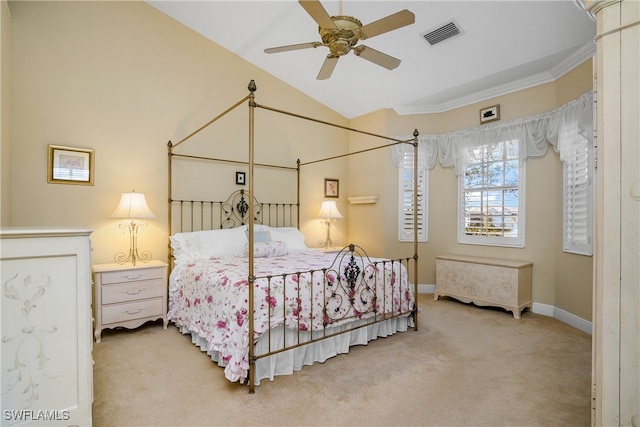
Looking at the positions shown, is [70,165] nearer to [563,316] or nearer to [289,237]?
[289,237]

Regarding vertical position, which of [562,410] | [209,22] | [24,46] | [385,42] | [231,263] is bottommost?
[562,410]

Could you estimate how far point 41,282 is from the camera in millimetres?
1453

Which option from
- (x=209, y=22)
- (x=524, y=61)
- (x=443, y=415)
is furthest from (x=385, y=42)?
(x=443, y=415)

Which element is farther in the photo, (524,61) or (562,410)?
(524,61)

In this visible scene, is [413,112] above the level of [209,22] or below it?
below

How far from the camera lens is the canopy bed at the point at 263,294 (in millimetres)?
2342

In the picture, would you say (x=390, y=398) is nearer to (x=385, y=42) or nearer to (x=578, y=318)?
(x=578, y=318)

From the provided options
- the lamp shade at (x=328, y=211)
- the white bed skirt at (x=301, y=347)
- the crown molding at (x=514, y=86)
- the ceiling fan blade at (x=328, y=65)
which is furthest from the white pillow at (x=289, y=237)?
the crown molding at (x=514, y=86)

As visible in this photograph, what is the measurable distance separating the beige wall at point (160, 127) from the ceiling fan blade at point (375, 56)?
2118mm

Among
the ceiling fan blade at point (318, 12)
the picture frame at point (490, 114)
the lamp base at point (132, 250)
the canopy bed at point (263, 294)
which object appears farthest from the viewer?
the picture frame at point (490, 114)

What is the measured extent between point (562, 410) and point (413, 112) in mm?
4046

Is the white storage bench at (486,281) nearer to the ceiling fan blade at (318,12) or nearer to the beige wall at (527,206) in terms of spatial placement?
the beige wall at (527,206)

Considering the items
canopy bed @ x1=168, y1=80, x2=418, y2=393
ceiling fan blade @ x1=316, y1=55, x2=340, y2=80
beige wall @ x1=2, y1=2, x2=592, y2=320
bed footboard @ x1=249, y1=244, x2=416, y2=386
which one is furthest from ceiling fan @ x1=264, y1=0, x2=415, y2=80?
beige wall @ x1=2, y1=2, x2=592, y2=320

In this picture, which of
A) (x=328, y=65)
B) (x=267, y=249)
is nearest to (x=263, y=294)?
(x=267, y=249)
